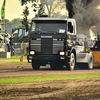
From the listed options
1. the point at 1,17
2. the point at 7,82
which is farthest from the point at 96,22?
the point at 7,82

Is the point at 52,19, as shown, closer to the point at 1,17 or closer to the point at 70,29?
the point at 70,29

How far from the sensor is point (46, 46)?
66.4 ft

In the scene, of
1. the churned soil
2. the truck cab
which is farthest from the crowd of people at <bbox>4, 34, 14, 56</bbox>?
the churned soil

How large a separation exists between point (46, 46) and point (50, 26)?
41.3 inches

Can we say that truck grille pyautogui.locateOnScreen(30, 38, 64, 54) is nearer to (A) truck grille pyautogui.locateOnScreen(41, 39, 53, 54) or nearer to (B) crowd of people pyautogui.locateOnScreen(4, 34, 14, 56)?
(A) truck grille pyautogui.locateOnScreen(41, 39, 53, 54)

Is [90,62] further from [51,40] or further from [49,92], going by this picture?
[49,92]

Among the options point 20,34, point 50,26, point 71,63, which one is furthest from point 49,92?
point 20,34

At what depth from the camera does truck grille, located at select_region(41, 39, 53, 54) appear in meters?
20.2

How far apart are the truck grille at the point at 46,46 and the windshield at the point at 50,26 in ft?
1.69

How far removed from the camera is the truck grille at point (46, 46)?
20.2 metres

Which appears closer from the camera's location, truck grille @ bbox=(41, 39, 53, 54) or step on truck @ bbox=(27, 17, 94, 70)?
step on truck @ bbox=(27, 17, 94, 70)

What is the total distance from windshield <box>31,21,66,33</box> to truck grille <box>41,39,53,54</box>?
0.52m

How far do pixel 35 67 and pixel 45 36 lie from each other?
7.09ft

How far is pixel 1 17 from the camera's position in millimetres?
46812
